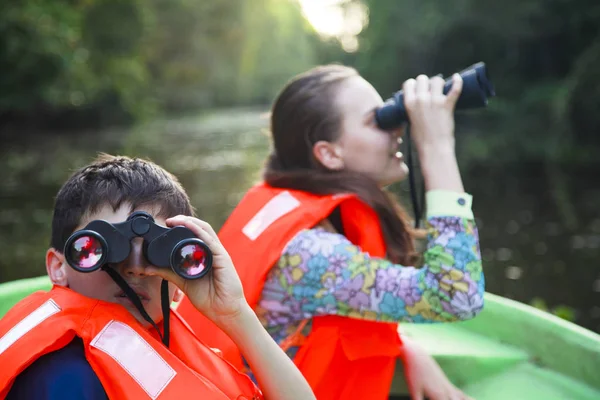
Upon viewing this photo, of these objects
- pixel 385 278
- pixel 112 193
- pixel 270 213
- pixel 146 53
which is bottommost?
pixel 385 278

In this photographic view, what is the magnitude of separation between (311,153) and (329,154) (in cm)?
5

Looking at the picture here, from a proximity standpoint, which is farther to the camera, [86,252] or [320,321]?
[320,321]

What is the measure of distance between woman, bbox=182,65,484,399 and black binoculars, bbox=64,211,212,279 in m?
0.52

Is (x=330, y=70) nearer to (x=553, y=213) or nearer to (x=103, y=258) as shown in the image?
(x=103, y=258)

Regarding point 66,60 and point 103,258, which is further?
point 66,60

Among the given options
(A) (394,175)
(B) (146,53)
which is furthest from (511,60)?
(B) (146,53)

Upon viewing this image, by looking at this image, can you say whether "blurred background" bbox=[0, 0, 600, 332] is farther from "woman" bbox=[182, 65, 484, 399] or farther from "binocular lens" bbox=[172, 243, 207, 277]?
"binocular lens" bbox=[172, 243, 207, 277]

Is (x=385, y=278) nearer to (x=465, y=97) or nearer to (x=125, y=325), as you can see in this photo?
(x=465, y=97)

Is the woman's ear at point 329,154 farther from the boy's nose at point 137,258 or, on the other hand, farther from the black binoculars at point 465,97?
the boy's nose at point 137,258

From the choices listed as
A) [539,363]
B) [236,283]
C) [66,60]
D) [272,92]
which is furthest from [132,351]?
[272,92]

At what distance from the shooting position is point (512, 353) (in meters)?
2.08

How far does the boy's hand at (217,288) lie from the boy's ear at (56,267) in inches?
7.2

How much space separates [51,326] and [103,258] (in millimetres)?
134

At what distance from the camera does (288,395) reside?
1.01 meters
